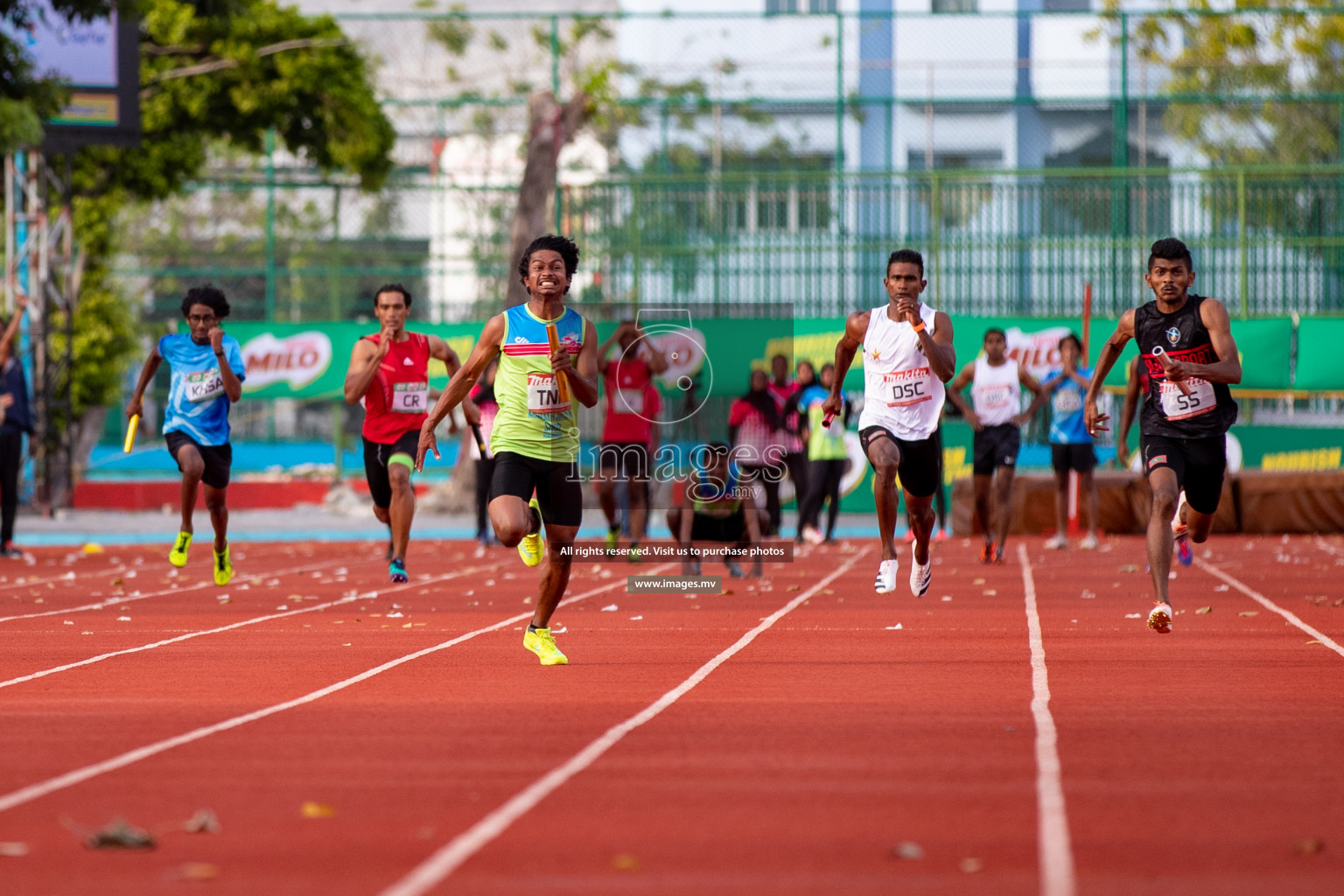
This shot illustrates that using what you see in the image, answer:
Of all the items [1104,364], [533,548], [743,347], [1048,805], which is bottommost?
[1048,805]

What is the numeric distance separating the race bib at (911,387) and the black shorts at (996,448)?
5356mm

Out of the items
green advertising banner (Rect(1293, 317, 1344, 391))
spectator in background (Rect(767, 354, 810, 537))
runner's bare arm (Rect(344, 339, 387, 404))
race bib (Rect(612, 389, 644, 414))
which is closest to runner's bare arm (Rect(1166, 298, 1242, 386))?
runner's bare arm (Rect(344, 339, 387, 404))

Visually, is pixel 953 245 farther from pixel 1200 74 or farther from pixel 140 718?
pixel 140 718

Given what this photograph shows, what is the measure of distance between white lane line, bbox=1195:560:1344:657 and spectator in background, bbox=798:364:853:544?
13.5 ft

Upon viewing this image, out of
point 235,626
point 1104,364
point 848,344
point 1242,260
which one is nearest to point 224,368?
point 235,626

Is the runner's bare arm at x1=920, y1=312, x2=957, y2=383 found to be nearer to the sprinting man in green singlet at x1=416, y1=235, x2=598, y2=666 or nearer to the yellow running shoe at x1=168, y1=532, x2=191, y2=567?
the sprinting man in green singlet at x1=416, y1=235, x2=598, y2=666

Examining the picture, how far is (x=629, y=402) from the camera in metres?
16.7

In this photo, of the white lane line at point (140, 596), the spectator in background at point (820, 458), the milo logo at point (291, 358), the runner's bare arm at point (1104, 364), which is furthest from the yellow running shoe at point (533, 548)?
the milo logo at point (291, 358)

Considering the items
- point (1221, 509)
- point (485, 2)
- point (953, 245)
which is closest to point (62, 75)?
point (953, 245)

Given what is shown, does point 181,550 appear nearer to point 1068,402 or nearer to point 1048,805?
point 1068,402

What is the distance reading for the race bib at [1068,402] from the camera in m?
18.0

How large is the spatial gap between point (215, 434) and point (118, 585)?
6.52 ft

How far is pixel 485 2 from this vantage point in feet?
156

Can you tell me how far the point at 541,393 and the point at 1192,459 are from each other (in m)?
3.54
